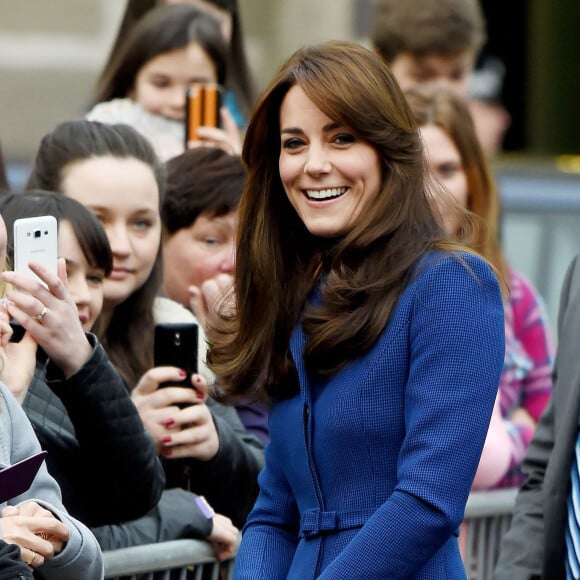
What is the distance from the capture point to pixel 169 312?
4.74 m

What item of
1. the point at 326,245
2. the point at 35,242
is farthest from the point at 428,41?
the point at 35,242

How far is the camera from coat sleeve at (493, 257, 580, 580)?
4043 millimetres

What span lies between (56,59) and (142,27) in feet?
22.1

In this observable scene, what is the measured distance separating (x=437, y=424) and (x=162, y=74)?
2872 mm

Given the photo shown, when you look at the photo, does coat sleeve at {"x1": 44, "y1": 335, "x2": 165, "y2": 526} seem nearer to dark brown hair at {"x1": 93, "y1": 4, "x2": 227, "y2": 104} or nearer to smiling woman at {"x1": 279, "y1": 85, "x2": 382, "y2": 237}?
smiling woman at {"x1": 279, "y1": 85, "x2": 382, "y2": 237}

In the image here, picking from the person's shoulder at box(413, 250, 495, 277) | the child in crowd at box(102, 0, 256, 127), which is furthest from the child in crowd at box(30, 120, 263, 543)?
the child in crowd at box(102, 0, 256, 127)

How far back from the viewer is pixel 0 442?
331cm

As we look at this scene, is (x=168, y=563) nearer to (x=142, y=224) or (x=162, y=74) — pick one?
(x=142, y=224)

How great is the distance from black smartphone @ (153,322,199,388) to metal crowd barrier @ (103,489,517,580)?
1.49 ft

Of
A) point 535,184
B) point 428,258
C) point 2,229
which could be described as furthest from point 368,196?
point 535,184

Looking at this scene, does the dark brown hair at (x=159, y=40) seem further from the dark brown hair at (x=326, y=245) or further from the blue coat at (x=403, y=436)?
the blue coat at (x=403, y=436)

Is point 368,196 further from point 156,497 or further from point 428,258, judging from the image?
point 156,497

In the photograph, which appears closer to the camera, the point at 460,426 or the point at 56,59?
the point at 460,426

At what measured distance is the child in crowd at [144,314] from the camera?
4328 millimetres
